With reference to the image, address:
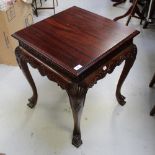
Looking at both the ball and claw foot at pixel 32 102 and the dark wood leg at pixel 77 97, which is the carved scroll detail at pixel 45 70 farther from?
the ball and claw foot at pixel 32 102

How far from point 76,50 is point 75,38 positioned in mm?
121

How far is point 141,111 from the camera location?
1.65 meters

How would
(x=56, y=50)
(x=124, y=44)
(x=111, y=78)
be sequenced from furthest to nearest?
1. (x=111, y=78)
2. (x=124, y=44)
3. (x=56, y=50)

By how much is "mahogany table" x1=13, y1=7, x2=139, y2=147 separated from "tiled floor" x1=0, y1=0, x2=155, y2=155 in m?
0.15

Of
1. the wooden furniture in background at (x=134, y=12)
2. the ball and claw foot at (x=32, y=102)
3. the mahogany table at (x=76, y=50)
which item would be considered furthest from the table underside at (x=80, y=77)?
the wooden furniture in background at (x=134, y=12)

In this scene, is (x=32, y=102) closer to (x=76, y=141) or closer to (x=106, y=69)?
(x=76, y=141)

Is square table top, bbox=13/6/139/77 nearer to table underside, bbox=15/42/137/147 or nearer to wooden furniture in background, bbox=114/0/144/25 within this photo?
table underside, bbox=15/42/137/147

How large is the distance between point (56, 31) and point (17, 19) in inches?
34.0

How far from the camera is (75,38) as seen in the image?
4.04ft

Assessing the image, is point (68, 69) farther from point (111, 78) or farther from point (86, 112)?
point (111, 78)

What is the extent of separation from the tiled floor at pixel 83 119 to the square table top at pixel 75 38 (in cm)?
64

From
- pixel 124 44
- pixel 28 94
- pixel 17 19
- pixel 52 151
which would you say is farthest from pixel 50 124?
pixel 17 19

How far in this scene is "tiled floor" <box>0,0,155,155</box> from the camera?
55.7 inches

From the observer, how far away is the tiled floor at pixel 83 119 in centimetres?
142
